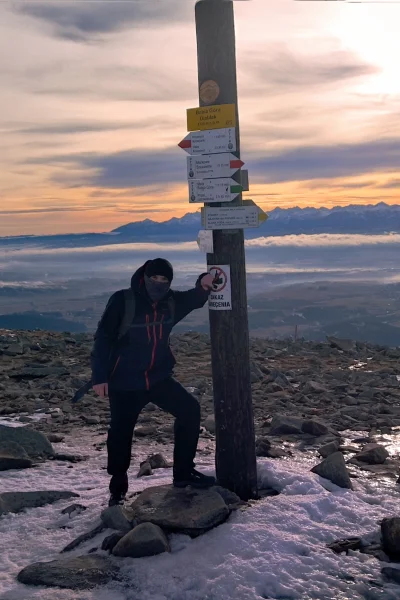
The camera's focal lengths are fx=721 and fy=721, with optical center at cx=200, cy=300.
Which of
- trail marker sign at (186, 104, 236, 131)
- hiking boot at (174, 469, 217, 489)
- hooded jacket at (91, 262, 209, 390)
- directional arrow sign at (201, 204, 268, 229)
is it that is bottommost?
hiking boot at (174, 469, 217, 489)

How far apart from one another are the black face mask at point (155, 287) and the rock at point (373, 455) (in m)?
3.57

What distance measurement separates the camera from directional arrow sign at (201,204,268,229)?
6.45 meters

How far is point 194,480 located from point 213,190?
2.74 m

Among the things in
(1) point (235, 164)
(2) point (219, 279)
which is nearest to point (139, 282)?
(2) point (219, 279)

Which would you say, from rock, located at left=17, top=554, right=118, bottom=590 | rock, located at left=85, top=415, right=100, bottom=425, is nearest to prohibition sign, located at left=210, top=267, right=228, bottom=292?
rock, located at left=17, top=554, right=118, bottom=590

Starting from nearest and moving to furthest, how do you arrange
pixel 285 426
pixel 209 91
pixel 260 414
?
pixel 209 91 < pixel 285 426 < pixel 260 414

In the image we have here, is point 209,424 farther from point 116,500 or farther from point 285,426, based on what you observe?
point 116,500

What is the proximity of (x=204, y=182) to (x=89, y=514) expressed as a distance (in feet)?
11.0

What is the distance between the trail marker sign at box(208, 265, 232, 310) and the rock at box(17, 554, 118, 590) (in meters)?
2.41

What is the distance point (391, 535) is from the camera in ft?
19.2

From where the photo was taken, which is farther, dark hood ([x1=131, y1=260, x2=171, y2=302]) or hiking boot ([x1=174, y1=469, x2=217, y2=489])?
hiking boot ([x1=174, y1=469, x2=217, y2=489])

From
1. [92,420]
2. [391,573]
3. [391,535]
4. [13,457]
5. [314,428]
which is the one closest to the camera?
[391,573]

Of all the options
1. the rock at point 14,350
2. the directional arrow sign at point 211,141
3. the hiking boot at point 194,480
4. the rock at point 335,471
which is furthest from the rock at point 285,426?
the rock at point 14,350

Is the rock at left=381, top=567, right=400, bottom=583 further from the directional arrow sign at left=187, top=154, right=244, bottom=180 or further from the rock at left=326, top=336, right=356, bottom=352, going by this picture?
the rock at left=326, top=336, right=356, bottom=352
